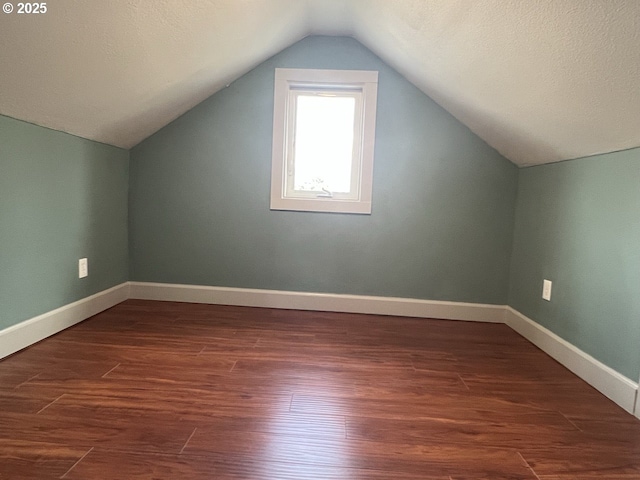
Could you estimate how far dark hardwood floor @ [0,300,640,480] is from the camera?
1.26 metres

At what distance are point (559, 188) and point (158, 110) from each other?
2515mm

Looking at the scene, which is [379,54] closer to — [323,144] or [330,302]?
[323,144]

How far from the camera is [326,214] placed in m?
2.98

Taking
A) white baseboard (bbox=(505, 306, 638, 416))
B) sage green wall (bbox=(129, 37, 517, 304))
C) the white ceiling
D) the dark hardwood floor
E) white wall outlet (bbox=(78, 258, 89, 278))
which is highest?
the white ceiling

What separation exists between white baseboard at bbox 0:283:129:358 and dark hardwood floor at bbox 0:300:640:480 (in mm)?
65

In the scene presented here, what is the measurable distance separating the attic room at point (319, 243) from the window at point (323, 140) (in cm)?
2

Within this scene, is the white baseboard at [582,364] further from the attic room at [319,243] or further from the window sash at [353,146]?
the window sash at [353,146]

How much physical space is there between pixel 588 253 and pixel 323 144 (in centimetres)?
185

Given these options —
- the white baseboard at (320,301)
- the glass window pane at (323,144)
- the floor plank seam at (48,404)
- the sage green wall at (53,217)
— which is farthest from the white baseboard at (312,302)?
the floor plank seam at (48,404)

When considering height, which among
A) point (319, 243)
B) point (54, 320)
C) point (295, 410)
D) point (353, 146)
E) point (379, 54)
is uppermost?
point (379, 54)

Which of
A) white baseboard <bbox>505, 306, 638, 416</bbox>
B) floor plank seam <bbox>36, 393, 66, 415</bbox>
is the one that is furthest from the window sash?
floor plank seam <bbox>36, 393, 66, 415</bbox>

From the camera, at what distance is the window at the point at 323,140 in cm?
289

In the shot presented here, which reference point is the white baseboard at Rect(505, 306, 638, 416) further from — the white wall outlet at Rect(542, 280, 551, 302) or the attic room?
the white wall outlet at Rect(542, 280, 551, 302)

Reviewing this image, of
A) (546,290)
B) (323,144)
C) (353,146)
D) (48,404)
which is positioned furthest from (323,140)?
(48,404)
